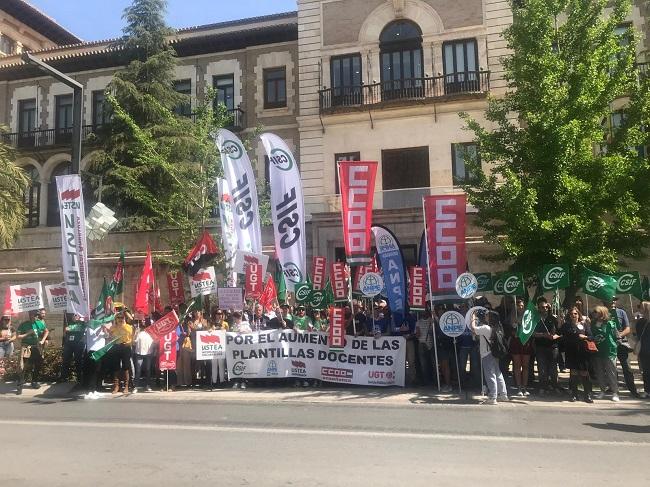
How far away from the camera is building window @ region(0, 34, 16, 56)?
1366 inches

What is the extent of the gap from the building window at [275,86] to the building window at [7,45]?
18686mm

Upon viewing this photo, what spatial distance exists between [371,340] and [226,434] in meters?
4.55

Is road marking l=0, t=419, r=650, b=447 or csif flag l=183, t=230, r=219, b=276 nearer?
road marking l=0, t=419, r=650, b=447

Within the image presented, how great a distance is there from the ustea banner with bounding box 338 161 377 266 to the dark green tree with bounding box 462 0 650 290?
9.92 feet

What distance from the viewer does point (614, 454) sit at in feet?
21.6

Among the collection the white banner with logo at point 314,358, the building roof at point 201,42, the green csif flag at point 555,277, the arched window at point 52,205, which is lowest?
the white banner with logo at point 314,358

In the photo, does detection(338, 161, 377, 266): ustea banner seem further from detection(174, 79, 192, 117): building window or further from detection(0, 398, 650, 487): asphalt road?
detection(174, 79, 192, 117): building window

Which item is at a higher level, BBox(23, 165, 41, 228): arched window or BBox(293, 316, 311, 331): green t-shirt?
BBox(23, 165, 41, 228): arched window

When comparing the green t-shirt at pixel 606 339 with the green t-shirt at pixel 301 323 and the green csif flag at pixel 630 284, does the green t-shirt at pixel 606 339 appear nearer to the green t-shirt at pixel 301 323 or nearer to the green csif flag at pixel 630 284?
the green csif flag at pixel 630 284

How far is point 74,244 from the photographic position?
40.6 feet

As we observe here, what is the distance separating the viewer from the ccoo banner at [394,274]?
12.2 meters

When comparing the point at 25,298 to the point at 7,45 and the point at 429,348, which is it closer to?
the point at 429,348

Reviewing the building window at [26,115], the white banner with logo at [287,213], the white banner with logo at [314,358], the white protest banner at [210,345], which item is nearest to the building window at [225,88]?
the building window at [26,115]

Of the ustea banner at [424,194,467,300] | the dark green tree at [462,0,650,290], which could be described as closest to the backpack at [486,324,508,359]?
the ustea banner at [424,194,467,300]
